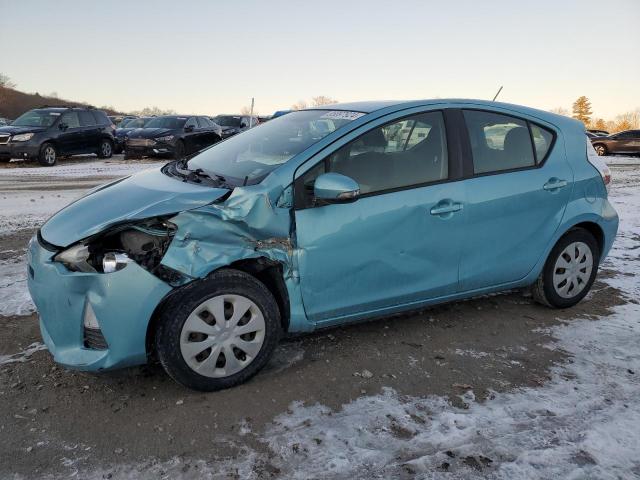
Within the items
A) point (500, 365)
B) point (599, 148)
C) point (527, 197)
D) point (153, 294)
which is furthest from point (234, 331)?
point (599, 148)

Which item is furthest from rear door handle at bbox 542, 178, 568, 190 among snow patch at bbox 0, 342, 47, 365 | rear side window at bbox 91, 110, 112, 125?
rear side window at bbox 91, 110, 112, 125

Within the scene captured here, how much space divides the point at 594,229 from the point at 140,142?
15.4 metres

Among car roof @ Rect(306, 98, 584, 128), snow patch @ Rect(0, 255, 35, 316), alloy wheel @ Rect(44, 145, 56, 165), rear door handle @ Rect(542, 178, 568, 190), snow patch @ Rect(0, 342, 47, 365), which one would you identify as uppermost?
car roof @ Rect(306, 98, 584, 128)

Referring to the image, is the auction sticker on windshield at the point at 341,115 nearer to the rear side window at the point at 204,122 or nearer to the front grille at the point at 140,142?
the front grille at the point at 140,142

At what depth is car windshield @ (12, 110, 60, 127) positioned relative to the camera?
15500 mm

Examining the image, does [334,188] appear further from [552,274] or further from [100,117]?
[100,117]

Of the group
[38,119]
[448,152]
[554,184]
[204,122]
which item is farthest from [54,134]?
[554,184]

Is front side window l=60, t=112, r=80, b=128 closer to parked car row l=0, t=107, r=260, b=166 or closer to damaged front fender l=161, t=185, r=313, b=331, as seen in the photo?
parked car row l=0, t=107, r=260, b=166

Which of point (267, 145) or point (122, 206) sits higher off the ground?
point (267, 145)

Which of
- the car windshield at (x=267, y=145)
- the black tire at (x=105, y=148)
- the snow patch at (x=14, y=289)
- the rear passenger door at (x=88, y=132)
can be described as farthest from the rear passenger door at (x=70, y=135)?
the car windshield at (x=267, y=145)

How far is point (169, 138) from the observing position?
56.1ft

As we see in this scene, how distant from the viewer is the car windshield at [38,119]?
15500 mm

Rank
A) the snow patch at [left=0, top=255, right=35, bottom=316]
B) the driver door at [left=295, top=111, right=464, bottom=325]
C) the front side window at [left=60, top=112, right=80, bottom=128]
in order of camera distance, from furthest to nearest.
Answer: the front side window at [left=60, top=112, right=80, bottom=128] → the snow patch at [left=0, top=255, right=35, bottom=316] → the driver door at [left=295, top=111, right=464, bottom=325]

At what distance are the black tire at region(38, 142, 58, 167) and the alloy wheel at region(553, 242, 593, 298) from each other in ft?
48.3
